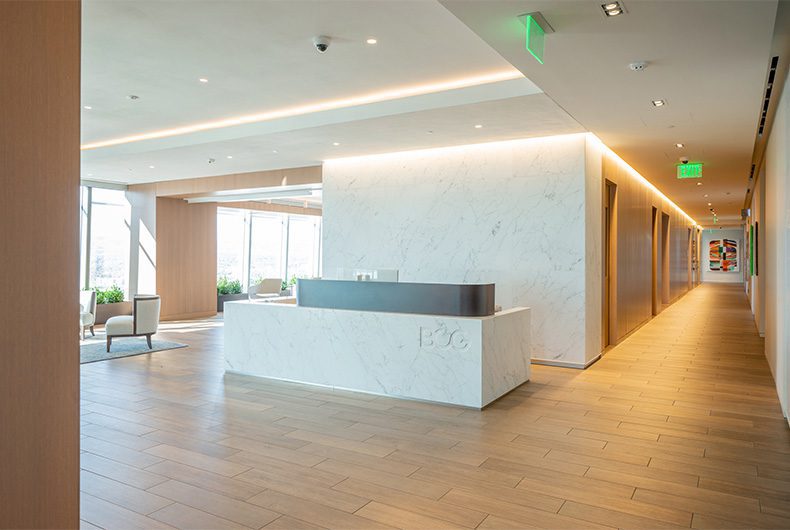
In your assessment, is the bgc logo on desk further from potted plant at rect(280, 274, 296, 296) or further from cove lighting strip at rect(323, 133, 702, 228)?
potted plant at rect(280, 274, 296, 296)

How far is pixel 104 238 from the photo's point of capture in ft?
43.3

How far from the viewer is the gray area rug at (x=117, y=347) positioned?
8.53 metres

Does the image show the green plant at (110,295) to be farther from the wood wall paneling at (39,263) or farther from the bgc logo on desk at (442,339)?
the wood wall paneling at (39,263)

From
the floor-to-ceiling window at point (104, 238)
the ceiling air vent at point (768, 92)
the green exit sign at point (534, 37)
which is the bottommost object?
the floor-to-ceiling window at point (104, 238)

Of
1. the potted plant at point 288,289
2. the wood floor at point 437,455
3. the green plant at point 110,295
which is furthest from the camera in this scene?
the potted plant at point 288,289

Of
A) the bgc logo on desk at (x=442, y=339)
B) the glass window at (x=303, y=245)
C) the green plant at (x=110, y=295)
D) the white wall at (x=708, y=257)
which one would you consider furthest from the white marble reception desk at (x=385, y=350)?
the white wall at (x=708, y=257)

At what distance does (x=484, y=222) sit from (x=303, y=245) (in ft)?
41.8

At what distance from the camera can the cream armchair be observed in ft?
30.2

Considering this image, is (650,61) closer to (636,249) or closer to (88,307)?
→ (636,249)

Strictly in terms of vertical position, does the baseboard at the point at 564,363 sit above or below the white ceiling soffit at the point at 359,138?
below

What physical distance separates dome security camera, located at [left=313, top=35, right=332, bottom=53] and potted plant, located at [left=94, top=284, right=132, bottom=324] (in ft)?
32.2

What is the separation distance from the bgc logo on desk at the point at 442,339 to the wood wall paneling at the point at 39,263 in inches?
160

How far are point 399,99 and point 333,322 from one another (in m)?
2.65

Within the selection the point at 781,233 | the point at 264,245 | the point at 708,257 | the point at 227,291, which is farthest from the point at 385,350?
the point at 708,257
